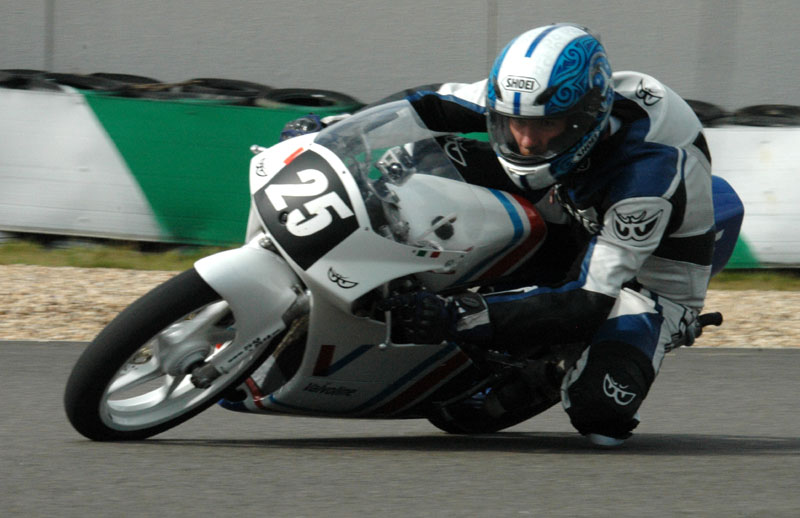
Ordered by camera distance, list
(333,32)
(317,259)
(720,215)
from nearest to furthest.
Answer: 1. (317,259)
2. (720,215)
3. (333,32)

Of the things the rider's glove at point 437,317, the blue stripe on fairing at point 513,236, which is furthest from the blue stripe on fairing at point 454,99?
the rider's glove at point 437,317

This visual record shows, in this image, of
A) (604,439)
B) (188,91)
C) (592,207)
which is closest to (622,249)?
(592,207)

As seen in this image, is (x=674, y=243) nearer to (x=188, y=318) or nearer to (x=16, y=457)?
(x=188, y=318)

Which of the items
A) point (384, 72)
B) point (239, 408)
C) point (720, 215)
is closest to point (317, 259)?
point (239, 408)

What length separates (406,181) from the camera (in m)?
3.83

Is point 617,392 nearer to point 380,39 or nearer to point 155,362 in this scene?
point 155,362

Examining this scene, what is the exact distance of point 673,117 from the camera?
4168mm

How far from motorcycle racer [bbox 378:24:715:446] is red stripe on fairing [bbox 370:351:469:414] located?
152 millimetres

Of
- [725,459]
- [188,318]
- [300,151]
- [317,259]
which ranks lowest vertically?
[725,459]

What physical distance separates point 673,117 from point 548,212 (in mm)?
510

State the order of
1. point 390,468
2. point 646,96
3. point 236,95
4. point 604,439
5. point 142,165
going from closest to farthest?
point 390,468
point 646,96
point 604,439
point 142,165
point 236,95

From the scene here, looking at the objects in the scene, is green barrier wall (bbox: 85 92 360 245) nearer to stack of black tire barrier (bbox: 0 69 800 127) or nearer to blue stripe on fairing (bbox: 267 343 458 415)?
stack of black tire barrier (bbox: 0 69 800 127)

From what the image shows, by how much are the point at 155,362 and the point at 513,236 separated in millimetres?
1163

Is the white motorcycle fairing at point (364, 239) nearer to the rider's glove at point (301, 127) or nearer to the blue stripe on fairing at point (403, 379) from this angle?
the blue stripe on fairing at point (403, 379)
